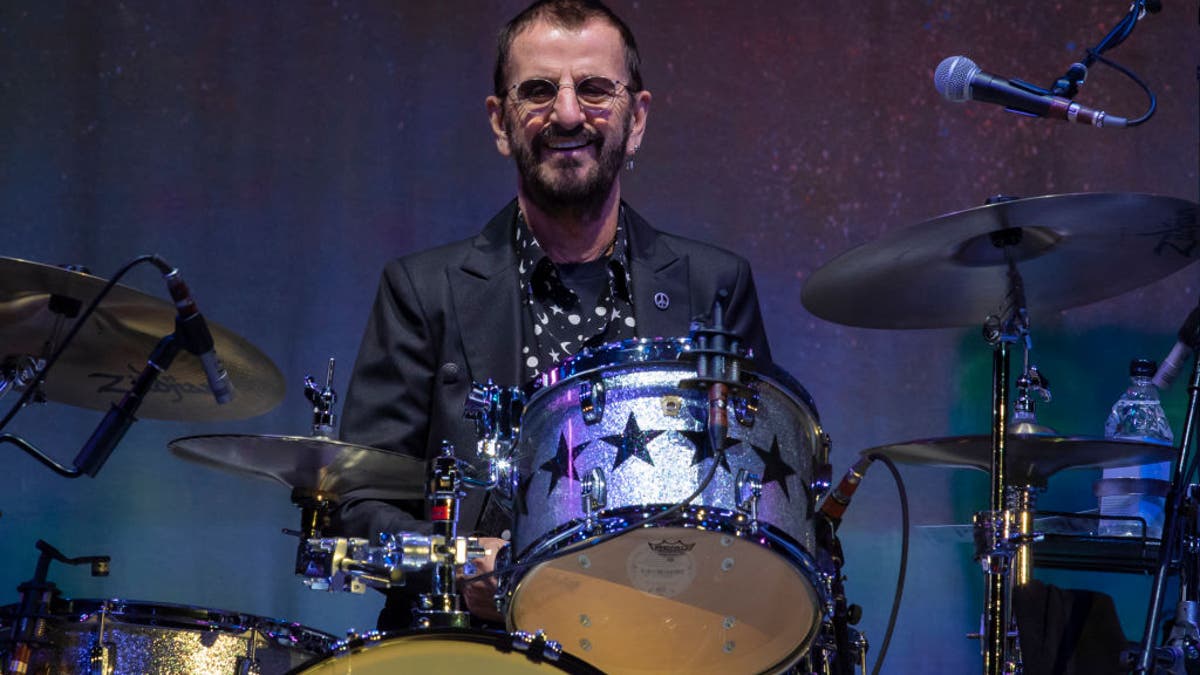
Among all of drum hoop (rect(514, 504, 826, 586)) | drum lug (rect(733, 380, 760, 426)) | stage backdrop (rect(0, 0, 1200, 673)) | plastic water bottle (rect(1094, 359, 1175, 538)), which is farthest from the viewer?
stage backdrop (rect(0, 0, 1200, 673))

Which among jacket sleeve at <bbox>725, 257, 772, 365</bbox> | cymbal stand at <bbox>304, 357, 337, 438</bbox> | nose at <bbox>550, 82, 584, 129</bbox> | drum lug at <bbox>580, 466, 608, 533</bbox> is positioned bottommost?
drum lug at <bbox>580, 466, 608, 533</bbox>

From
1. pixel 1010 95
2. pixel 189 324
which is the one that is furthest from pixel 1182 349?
pixel 189 324

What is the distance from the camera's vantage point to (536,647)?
1891 millimetres

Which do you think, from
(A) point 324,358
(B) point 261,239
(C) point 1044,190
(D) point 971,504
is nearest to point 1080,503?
(D) point 971,504

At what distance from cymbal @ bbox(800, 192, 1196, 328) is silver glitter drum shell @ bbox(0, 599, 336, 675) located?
1348 millimetres

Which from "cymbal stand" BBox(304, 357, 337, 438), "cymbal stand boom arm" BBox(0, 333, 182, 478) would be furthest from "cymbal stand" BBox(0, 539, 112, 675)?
"cymbal stand boom arm" BBox(0, 333, 182, 478)

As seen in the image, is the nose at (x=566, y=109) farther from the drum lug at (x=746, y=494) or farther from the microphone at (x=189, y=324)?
the drum lug at (x=746, y=494)

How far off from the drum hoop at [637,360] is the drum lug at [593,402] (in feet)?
0.07

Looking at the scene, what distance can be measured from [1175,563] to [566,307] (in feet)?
4.51

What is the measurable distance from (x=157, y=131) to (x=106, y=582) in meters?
1.33

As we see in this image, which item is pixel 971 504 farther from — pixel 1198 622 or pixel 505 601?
pixel 505 601

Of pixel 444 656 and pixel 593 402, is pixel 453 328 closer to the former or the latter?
pixel 593 402

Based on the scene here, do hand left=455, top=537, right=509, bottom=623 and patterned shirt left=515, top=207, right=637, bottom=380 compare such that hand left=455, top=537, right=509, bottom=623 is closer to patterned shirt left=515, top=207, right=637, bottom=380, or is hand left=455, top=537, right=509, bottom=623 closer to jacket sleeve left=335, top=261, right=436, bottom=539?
jacket sleeve left=335, top=261, right=436, bottom=539

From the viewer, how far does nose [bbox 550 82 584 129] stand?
2887 millimetres
